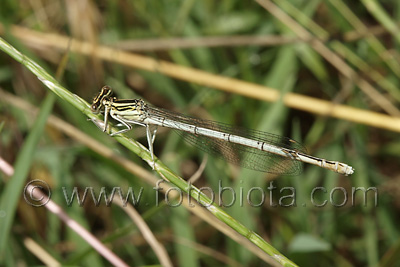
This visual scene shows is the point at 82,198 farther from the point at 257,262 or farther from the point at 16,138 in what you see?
the point at 257,262

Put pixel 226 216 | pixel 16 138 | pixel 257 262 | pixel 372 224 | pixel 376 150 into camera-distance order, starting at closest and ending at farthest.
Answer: pixel 226 216, pixel 257 262, pixel 372 224, pixel 16 138, pixel 376 150

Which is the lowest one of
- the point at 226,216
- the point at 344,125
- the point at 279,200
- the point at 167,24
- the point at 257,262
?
the point at 226,216

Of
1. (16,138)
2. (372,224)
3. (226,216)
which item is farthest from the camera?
(16,138)

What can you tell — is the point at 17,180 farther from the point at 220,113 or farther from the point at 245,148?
the point at 220,113

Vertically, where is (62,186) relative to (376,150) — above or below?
below

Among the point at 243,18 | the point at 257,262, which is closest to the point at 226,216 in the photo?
the point at 257,262

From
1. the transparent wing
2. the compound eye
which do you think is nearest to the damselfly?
the transparent wing

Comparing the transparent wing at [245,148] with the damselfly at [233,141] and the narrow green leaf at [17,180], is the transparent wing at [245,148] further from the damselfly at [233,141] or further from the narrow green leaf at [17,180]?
the narrow green leaf at [17,180]
